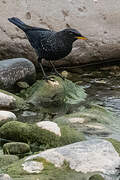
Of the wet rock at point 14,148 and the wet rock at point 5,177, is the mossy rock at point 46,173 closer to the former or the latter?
the wet rock at point 5,177

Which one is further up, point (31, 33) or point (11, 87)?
point (31, 33)

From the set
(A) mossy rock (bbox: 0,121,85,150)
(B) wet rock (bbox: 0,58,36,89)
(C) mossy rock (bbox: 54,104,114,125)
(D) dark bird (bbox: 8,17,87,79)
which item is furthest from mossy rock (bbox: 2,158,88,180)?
(B) wet rock (bbox: 0,58,36,89)

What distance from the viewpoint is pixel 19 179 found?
4.30 m

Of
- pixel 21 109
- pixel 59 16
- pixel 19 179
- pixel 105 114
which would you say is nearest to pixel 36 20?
pixel 59 16

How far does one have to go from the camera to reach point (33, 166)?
180 inches

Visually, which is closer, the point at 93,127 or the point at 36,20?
the point at 93,127

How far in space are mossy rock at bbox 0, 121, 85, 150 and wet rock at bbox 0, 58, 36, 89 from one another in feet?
7.69

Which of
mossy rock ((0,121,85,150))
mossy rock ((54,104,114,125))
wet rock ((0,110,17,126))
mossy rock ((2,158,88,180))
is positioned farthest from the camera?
mossy rock ((54,104,114,125))

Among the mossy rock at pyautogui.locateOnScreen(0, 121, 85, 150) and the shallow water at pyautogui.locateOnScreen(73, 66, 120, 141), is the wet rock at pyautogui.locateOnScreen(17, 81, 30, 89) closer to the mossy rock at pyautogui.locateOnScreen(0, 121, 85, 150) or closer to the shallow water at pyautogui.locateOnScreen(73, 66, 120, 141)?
the shallow water at pyautogui.locateOnScreen(73, 66, 120, 141)

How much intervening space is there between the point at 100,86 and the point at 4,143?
330 cm

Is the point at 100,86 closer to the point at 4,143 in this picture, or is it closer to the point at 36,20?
the point at 36,20

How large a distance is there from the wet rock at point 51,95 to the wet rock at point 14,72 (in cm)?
42

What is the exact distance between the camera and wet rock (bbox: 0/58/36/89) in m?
7.96

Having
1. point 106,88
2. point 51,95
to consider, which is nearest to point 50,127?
point 51,95
